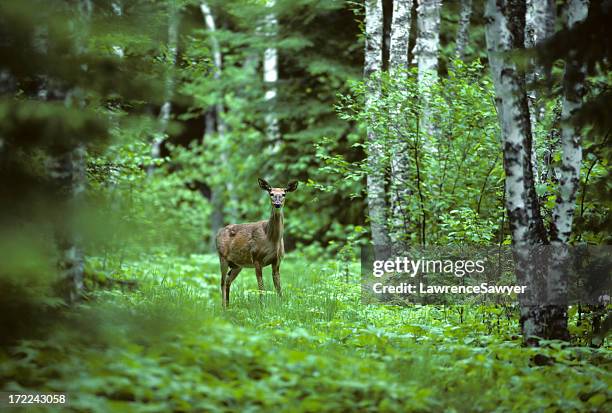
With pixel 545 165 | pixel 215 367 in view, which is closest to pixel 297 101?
pixel 545 165

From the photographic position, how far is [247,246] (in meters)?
12.4

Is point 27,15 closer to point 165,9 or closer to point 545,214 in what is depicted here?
point 165,9

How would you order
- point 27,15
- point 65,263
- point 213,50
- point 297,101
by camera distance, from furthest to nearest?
point 213,50
point 297,101
point 65,263
point 27,15

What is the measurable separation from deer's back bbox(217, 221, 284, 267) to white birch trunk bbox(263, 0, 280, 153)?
7048 mm

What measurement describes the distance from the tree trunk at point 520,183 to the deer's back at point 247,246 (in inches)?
209

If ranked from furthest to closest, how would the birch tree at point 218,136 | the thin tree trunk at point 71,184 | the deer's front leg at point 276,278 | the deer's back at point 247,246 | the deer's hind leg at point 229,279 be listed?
the birch tree at point 218,136 → the deer's hind leg at point 229,279 → the deer's back at point 247,246 → the deer's front leg at point 276,278 → the thin tree trunk at point 71,184

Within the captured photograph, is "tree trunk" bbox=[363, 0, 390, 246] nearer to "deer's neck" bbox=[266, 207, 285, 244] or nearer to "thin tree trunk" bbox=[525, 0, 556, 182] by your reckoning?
"deer's neck" bbox=[266, 207, 285, 244]

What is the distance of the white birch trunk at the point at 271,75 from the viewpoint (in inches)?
767

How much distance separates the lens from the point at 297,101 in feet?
65.0

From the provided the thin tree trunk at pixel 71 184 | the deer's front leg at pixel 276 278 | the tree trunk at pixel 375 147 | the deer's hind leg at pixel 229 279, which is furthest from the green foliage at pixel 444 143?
the thin tree trunk at pixel 71 184

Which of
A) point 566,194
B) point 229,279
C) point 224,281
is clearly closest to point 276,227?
point 229,279

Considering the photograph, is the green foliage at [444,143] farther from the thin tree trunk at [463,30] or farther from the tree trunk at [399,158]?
the thin tree trunk at [463,30]

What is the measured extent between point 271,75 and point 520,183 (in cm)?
1553

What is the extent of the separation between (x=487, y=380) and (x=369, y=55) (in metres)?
8.13
